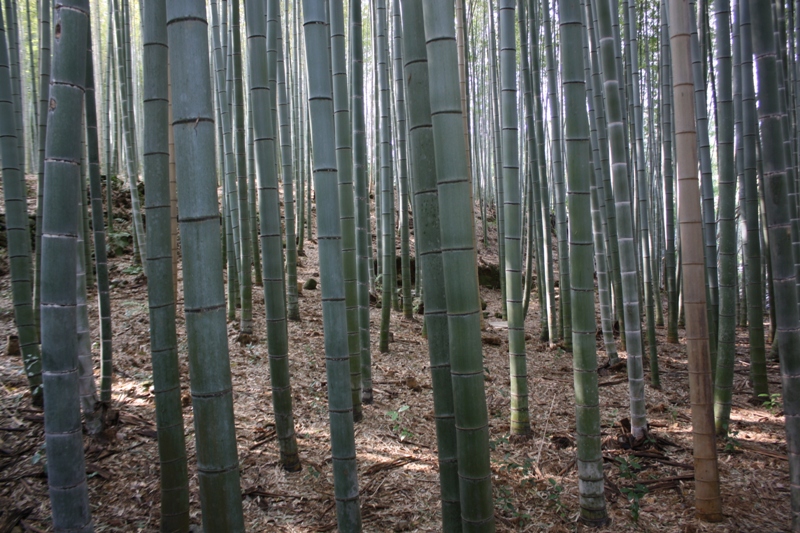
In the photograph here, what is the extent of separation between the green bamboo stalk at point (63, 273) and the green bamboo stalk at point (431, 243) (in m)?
0.93

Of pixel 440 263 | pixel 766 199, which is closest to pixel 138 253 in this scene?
pixel 440 263

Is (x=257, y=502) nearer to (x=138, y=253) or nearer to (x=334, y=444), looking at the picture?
(x=334, y=444)

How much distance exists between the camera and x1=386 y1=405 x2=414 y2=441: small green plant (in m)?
3.32

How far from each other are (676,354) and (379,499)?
4.27 metres

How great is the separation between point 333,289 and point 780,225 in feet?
→ 6.11

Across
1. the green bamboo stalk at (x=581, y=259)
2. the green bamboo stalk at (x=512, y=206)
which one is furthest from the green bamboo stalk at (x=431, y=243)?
the green bamboo stalk at (x=512, y=206)

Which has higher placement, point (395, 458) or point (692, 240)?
point (692, 240)

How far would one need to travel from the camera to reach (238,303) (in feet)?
17.6

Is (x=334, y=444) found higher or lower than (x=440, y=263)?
lower

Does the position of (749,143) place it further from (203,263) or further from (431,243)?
(203,263)

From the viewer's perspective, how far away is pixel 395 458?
3029 mm

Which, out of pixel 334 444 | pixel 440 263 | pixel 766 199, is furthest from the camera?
pixel 766 199

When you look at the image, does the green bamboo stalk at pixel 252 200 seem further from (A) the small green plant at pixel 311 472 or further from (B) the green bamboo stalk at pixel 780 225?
(B) the green bamboo stalk at pixel 780 225

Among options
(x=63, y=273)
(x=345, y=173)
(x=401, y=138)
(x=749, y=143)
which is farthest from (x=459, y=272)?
(x=401, y=138)
